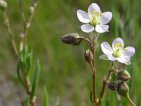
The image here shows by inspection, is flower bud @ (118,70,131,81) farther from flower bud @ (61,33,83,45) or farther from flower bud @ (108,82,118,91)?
flower bud @ (61,33,83,45)

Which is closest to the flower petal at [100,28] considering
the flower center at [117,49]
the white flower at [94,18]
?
the white flower at [94,18]

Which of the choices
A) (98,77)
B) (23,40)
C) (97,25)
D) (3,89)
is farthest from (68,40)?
(3,89)

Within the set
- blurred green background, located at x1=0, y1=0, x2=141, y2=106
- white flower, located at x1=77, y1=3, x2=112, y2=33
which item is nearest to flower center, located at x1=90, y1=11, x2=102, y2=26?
white flower, located at x1=77, y1=3, x2=112, y2=33

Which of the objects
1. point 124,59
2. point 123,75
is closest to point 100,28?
point 124,59

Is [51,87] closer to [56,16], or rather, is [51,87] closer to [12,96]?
[12,96]

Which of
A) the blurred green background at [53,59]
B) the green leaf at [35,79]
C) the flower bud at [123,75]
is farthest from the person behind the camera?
the blurred green background at [53,59]

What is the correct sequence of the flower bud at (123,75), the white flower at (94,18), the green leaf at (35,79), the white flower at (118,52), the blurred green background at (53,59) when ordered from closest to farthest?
the flower bud at (123,75) → the white flower at (118,52) → the white flower at (94,18) → the green leaf at (35,79) → the blurred green background at (53,59)

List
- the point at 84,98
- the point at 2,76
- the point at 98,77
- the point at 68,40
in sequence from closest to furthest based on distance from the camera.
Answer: the point at 68,40 → the point at 98,77 → the point at 84,98 → the point at 2,76

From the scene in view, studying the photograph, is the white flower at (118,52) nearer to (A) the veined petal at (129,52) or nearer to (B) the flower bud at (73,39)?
(A) the veined petal at (129,52)

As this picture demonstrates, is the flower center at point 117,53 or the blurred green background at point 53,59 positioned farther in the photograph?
the blurred green background at point 53,59
